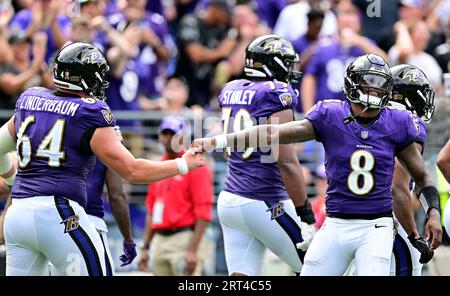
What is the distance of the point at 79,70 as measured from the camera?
7688 mm

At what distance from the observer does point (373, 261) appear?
746 centimetres

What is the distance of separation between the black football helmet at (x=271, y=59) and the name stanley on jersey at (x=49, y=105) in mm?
2215

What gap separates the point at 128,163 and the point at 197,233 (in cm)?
392

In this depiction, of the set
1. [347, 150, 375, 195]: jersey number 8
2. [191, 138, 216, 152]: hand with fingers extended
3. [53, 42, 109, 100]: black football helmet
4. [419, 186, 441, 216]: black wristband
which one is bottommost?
[419, 186, 441, 216]: black wristband

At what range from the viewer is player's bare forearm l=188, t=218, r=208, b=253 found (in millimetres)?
11188

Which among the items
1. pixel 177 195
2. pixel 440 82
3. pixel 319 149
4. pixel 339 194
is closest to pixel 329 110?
pixel 339 194

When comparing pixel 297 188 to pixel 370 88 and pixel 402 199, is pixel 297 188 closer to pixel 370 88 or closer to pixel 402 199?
pixel 402 199

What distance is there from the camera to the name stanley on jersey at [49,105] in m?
7.42

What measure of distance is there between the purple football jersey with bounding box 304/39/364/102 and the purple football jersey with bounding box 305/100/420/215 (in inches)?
226

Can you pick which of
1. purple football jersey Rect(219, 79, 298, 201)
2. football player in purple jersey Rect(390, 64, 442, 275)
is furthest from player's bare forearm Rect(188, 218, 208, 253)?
football player in purple jersey Rect(390, 64, 442, 275)

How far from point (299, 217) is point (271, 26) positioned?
6.54m

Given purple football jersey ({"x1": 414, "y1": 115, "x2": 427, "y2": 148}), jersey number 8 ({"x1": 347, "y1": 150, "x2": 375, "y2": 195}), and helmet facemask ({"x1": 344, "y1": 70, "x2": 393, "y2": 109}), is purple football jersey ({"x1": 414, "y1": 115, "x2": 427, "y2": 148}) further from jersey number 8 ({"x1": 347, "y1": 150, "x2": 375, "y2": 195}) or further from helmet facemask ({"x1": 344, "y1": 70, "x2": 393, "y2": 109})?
jersey number 8 ({"x1": 347, "y1": 150, "x2": 375, "y2": 195})

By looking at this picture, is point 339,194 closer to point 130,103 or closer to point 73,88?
point 73,88

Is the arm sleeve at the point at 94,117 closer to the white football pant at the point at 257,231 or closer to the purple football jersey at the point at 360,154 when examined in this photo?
the purple football jersey at the point at 360,154
